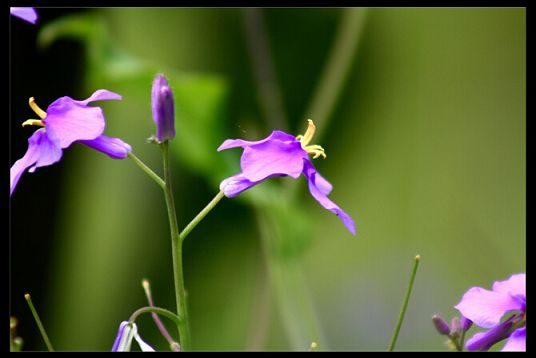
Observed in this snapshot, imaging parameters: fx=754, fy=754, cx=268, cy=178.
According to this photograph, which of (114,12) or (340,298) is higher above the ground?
(114,12)

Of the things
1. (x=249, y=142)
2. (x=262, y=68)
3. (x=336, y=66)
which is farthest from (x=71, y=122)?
(x=336, y=66)

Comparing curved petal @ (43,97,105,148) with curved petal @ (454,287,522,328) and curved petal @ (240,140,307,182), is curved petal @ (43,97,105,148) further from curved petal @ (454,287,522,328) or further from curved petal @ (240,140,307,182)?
curved petal @ (454,287,522,328)

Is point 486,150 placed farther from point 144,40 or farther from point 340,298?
point 144,40

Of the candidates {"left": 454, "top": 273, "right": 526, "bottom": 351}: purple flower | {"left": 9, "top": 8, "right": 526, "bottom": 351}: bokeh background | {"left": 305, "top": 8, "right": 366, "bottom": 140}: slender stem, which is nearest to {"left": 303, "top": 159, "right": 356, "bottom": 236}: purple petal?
{"left": 454, "top": 273, "right": 526, "bottom": 351}: purple flower

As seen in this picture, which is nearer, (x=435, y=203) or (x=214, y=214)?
(x=214, y=214)

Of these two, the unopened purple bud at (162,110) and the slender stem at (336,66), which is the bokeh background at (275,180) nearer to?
the slender stem at (336,66)

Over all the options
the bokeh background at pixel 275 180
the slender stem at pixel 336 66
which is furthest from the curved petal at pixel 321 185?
the slender stem at pixel 336 66
